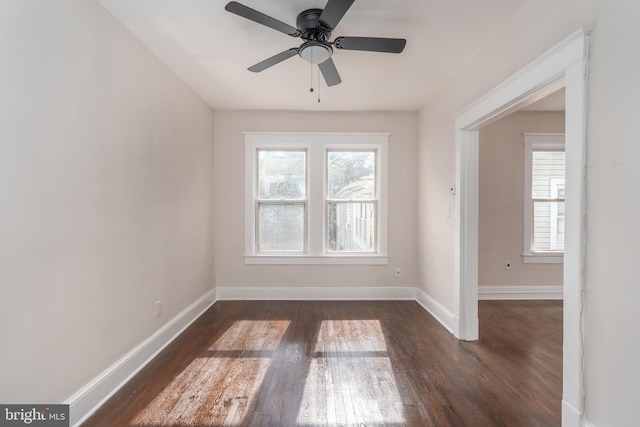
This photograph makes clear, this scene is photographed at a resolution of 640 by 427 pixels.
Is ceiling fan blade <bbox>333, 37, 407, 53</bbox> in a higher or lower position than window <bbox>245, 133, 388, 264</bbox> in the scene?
higher

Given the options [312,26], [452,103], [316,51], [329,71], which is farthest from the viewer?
[452,103]

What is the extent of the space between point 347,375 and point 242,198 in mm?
2783

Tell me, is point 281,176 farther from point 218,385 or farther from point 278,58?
point 218,385

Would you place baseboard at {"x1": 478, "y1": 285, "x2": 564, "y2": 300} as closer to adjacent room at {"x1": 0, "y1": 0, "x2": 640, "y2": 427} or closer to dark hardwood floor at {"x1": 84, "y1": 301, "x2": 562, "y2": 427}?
adjacent room at {"x1": 0, "y1": 0, "x2": 640, "y2": 427}

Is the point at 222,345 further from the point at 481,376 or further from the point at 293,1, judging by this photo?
the point at 293,1

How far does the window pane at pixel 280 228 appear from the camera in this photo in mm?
4305

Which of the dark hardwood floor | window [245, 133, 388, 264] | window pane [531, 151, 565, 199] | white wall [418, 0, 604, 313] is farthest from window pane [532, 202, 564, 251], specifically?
window [245, 133, 388, 264]

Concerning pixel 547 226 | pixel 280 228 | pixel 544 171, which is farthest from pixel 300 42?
pixel 547 226

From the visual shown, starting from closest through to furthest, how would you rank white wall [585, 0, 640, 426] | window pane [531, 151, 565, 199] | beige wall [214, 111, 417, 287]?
white wall [585, 0, 640, 426] → beige wall [214, 111, 417, 287] → window pane [531, 151, 565, 199]

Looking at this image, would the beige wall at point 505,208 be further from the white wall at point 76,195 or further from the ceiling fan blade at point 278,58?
the white wall at point 76,195

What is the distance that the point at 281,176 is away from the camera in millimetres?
4309

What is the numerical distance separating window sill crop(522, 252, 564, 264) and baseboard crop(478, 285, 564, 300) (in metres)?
0.36

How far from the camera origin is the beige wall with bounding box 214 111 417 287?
4.18m

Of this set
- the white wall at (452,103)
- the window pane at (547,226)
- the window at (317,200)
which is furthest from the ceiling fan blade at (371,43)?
the window pane at (547,226)
